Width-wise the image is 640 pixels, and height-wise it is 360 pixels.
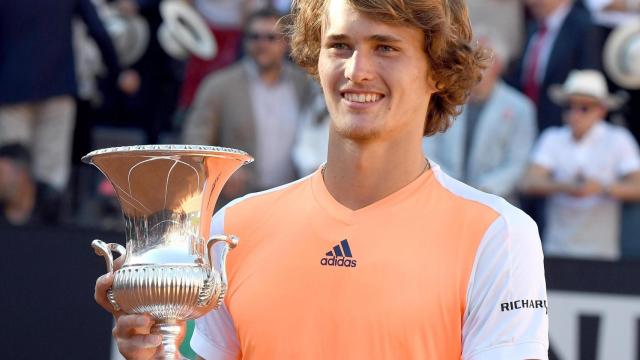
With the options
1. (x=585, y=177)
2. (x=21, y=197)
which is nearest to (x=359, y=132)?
(x=21, y=197)

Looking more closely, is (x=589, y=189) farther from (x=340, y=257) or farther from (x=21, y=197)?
(x=340, y=257)

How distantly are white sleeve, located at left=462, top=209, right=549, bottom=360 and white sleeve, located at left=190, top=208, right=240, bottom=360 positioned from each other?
672 millimetres

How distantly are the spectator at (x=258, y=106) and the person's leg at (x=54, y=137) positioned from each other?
789mm

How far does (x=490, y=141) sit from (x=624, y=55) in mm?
1402

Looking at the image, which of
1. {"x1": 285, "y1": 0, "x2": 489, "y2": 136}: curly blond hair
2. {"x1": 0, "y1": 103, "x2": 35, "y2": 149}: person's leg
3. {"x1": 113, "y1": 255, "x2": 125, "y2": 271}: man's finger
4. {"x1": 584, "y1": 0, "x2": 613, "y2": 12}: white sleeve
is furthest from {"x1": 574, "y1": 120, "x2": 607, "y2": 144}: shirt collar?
{"x1": 113, "y1": 255, "x2": 125, "y2": 271}: man's finger

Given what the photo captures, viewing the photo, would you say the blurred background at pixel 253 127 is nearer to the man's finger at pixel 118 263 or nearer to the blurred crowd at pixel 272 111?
the blurred crowd at pixel 272 111

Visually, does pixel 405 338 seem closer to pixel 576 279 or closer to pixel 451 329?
pixel 451 329

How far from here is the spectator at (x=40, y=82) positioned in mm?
8094

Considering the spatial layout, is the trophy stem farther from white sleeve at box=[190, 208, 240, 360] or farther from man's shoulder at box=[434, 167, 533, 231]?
man's shoulder at box=[434, 167, 533, 231]

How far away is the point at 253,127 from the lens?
27.8ft

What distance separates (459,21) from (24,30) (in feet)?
15.9

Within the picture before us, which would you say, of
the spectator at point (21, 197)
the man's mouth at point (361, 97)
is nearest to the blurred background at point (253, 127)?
the spectator at point (21, 197)

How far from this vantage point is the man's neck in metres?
3.73

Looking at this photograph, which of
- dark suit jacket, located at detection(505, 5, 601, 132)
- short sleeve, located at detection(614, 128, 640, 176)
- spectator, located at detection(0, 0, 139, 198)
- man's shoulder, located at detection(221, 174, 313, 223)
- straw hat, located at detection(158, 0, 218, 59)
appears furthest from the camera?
straw hat, located at detection(158, 0, 218, 59)
